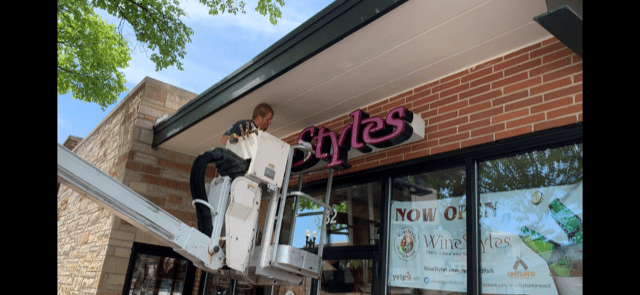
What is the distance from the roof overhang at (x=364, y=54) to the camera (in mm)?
3688

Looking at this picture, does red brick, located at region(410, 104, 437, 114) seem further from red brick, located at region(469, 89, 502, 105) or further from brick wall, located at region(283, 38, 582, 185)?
red brick, located at region(469, 89, 502, 105)

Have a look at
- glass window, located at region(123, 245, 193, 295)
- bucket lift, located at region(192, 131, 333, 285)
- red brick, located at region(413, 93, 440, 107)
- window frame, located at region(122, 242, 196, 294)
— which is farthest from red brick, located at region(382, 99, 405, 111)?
glass window, located at region(123, 245, 193, 295)

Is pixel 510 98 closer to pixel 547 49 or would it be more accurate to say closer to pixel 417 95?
pixel 547 49

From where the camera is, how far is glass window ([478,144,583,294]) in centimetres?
341

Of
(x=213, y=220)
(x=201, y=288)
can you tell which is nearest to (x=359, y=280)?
(x=213, y=220)

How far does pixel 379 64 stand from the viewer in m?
4.55

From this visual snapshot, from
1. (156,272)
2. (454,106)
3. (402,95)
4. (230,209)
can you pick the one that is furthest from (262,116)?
(156,272)

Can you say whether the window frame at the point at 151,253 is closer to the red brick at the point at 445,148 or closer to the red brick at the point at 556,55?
the red brick at the point at 445,148

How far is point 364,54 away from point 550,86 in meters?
1.65

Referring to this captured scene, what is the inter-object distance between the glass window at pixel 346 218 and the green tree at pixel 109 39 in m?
3.08

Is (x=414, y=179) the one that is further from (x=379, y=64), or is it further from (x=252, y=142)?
(x=252, y=142)

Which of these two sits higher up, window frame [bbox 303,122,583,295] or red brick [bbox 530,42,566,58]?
red brick [bbox 530,42,566,58]

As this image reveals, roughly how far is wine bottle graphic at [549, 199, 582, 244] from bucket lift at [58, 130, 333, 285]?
2.15 meters
